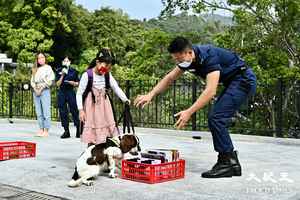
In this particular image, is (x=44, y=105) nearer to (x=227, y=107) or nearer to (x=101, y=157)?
(x=101, y=157)

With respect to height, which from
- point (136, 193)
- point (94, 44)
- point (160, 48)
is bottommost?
point (136, 193)

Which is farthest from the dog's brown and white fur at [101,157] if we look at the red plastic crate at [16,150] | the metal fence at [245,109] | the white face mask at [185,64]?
the metal fence at [245,109]

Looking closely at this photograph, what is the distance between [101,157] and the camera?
5.84m

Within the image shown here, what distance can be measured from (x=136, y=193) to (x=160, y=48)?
1403cm

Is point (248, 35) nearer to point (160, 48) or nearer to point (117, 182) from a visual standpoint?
point (160, 48)

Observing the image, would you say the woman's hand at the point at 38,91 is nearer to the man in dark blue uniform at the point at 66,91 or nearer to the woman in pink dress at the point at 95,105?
the man in dark blue uniform at the point at 66,91

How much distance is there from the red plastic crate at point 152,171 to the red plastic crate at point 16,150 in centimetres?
226

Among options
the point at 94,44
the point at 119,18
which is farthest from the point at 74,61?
the point at 119,18

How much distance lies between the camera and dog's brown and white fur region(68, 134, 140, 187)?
5.65 meters

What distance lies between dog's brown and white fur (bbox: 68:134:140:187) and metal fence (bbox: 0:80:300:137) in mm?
5333

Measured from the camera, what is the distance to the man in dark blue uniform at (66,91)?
Result: 10.4 meters

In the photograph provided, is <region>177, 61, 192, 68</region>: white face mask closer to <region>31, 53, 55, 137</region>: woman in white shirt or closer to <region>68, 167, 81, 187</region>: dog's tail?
<region>68, 167, 81, 187</region>: dog's tail

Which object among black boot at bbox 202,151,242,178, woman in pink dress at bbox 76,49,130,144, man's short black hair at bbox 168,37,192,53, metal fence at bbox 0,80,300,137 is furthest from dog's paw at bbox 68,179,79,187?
metal fence at bbox 0,80,300,137

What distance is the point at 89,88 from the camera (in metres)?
6.64
